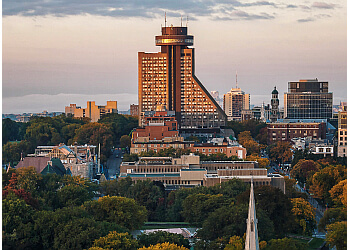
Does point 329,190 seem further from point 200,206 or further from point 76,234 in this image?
point 76,234

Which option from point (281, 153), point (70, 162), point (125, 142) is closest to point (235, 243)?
point (70, 162)

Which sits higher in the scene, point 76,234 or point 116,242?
point 76,234

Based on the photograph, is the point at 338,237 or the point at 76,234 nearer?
the point at 76,234

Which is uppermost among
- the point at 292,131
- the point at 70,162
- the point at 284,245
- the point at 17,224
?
the point at 292,131

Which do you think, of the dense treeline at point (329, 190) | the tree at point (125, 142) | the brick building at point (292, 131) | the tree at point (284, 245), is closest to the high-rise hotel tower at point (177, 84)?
the brick building at point (292, 131)

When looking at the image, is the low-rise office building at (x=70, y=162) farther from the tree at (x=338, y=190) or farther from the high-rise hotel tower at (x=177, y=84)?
the high-rise hotel tower at (x=177, y=84)

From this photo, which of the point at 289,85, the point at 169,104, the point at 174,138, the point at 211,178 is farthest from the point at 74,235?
the point at 289,85
